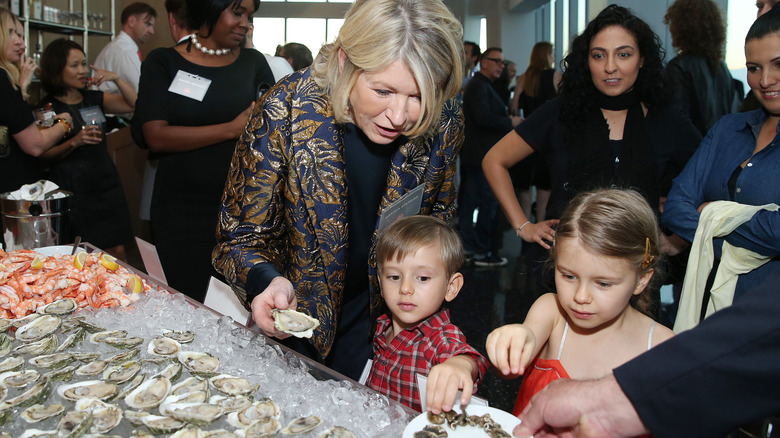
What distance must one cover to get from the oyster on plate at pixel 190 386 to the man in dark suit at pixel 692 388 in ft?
1.58

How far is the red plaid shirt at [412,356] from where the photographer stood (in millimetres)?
1311

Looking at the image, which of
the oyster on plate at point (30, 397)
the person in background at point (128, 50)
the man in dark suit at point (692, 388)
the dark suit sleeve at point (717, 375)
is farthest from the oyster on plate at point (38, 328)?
the person in background at point (128, 50)

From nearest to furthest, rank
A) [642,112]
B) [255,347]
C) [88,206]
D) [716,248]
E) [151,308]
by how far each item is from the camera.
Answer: [255,347]
[151,308]
[716,248]
[642,112]
[88,206]

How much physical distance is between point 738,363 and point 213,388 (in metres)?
0.75

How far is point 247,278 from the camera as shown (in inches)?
51.8

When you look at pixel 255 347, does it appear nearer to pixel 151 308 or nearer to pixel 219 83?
pixel 151 308

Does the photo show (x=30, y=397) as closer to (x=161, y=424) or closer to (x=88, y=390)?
(x=88, y=390)

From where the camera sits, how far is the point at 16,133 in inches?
91.4

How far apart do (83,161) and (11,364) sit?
226 cm

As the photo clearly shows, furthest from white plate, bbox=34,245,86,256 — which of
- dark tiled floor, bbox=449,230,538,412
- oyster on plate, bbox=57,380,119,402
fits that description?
dark tiled floor, bbox=449,230,538,412

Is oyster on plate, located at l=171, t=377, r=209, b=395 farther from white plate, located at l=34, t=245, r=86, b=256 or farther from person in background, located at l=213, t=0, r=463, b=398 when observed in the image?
white plate, located at l=34, t=245, r=86, b=256

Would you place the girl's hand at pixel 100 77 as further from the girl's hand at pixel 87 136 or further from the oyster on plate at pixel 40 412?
the oyster on plate at pixel 40 412

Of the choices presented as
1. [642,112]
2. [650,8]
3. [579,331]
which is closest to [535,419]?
[579,331]

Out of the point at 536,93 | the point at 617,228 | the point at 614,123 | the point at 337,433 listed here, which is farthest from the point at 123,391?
the point at 536,93
